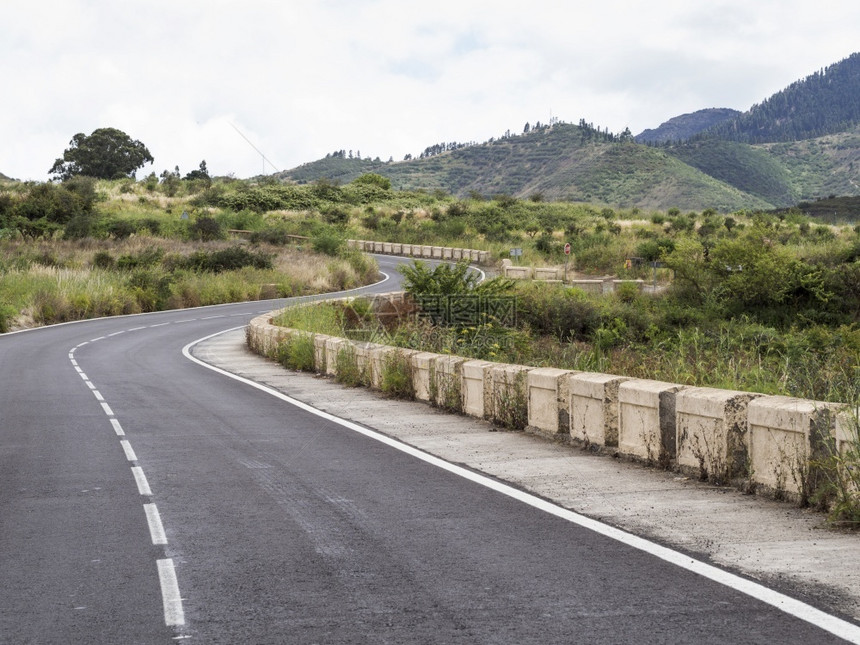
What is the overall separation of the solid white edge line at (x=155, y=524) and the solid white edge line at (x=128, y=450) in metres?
2.65

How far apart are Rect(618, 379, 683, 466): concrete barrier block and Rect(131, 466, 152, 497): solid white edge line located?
453cm

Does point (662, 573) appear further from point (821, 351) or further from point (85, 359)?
point (821, 351)

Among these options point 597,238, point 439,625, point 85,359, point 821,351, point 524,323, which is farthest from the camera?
point 597,238

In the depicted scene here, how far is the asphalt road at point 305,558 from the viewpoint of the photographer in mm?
5102

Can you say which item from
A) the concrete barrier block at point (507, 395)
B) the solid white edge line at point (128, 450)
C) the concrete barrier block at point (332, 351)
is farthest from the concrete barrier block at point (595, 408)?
→ the concrete barrier block at point (332, 351)

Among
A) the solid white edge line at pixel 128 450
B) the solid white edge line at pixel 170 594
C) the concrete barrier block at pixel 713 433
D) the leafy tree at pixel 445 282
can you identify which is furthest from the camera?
the leafy tree at pixel 445 282

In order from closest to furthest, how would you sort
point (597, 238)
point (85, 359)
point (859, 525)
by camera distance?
1. point (859, 525)
2. point (85, 359)
3. point (597, 238)

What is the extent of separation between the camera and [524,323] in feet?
111

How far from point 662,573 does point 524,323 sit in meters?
27.7

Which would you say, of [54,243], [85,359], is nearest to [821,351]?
[85,359]

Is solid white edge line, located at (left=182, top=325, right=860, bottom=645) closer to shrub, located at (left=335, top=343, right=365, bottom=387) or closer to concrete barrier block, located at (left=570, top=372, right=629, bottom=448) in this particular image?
concrete barrier block, located at (left=570, top=372, right=629, bottom=448)

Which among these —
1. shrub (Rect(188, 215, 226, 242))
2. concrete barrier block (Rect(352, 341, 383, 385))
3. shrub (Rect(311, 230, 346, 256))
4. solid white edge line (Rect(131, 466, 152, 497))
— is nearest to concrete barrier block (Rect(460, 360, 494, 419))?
concrete barrier block (Rect(352, 341, 383, 385))

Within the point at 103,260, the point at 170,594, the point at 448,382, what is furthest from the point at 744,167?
the point at 170,594

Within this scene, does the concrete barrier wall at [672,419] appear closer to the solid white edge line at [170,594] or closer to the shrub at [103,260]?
the solid white edge line at [170,594]
